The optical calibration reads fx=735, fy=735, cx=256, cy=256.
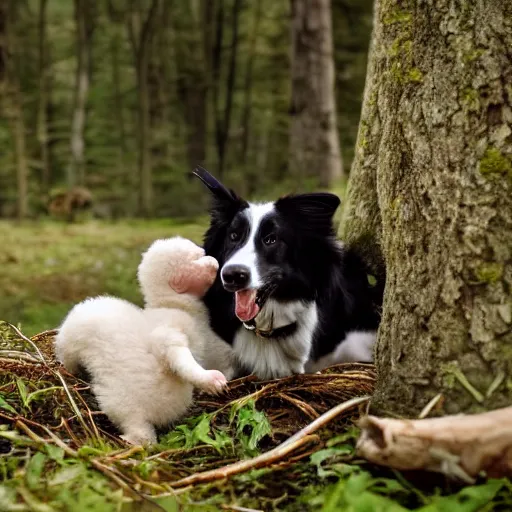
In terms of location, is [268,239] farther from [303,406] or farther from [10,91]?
[10,91]

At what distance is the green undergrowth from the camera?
252cm

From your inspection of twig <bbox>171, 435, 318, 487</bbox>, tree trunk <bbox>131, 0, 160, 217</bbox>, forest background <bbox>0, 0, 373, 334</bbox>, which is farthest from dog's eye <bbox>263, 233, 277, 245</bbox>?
tree trunk <bbox>131, 0, 160, 217</bbox>

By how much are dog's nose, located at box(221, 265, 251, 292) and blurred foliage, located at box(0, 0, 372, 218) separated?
14.3m

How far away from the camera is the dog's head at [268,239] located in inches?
152

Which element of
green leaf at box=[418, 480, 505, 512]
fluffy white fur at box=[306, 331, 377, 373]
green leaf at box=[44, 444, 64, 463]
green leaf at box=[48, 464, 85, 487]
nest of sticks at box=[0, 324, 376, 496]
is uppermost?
green leaf at box=[418, 480, 505, 512]

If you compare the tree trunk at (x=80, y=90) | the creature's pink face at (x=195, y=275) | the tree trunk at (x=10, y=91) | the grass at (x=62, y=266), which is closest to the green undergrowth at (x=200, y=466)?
the creature's pink face at (x=195, y=275)

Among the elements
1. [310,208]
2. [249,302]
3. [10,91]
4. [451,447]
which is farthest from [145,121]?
[451,447]

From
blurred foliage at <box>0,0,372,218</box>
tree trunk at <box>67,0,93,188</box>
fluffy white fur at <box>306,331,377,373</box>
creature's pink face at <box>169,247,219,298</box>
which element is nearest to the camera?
creature's pink face at <box>169,247,219,298</box>

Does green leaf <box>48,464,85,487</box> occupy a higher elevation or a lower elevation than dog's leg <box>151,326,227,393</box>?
lower

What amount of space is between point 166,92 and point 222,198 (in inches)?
922

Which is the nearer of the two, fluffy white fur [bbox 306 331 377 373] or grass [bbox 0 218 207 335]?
fluffy white fur [bbox 306 331 377 373]

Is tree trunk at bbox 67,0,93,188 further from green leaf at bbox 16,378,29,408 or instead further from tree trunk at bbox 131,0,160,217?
green leaf at bbox 16,378,29,408

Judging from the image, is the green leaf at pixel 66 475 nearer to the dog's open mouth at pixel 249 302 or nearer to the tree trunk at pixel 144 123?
the dog's open mouth at pixel 249 302

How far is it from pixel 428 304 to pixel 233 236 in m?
1.40
